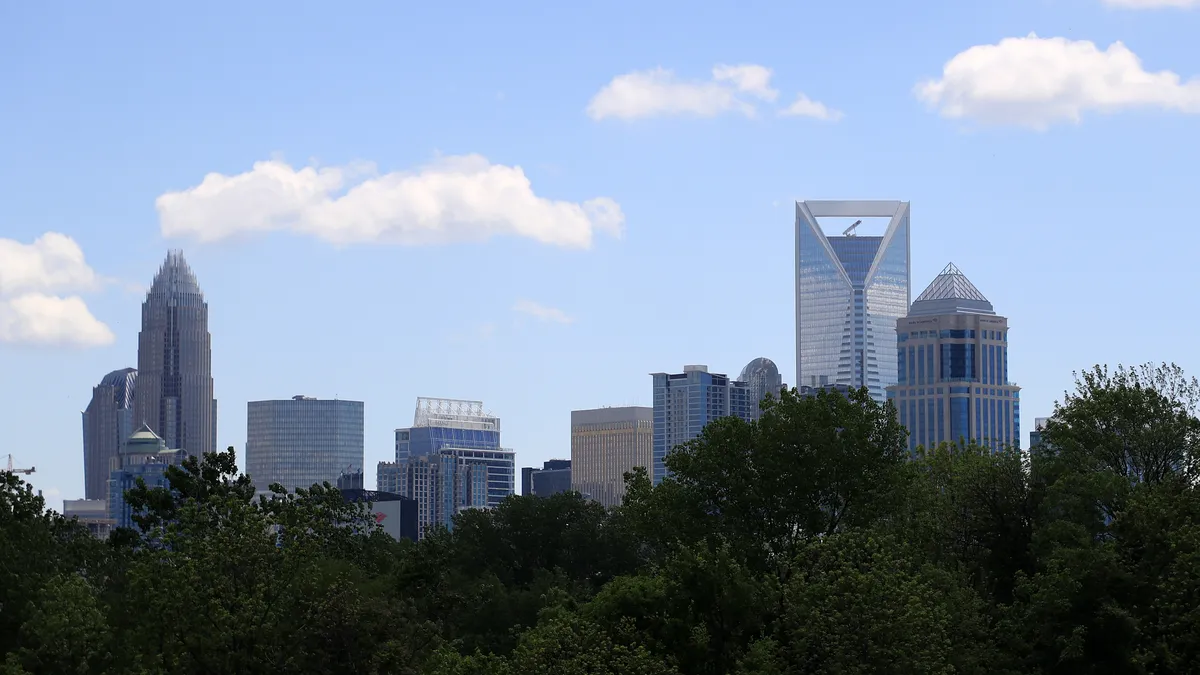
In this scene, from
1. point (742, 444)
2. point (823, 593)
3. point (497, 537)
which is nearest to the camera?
point (823, 593)

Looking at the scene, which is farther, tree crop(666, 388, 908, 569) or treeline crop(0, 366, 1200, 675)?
tree crop(666, 388, 908, 569)

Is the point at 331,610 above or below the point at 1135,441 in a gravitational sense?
below

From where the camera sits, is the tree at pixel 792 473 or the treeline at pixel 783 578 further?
the tree at pixel 792 473

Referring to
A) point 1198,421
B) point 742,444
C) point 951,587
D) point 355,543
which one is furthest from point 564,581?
point 951,587

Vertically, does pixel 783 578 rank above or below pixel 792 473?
below

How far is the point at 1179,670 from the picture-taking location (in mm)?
63719

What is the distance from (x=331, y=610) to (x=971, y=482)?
30466 millimetres

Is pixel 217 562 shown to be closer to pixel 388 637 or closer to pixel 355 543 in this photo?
pixel 388 637

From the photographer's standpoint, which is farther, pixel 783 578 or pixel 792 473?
pixel 792 473

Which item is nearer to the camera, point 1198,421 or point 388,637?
point 388,637

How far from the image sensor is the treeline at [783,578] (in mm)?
62250

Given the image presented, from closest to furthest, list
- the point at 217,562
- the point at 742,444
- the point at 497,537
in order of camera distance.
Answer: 1. the point at 217,562
2. the point at 742,444
3. the point at 497,537

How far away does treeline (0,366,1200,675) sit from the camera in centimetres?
6225

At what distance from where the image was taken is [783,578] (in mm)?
71000
